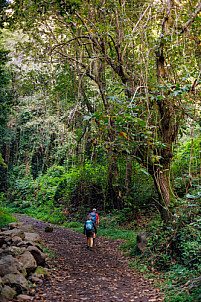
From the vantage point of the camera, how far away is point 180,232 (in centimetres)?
477

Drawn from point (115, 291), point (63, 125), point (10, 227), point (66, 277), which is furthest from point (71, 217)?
point (115, 291)

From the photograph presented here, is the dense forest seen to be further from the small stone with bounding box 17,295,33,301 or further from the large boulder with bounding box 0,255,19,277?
the large boulder with bounding box 0,255,19,277

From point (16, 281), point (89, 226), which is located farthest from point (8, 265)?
point (89, 226)

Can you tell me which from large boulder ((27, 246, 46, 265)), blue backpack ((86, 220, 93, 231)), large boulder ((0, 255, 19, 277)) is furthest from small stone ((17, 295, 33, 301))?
blue backpack ((86, 220, 93, 231))

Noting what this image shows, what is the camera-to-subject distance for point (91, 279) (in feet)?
14.5

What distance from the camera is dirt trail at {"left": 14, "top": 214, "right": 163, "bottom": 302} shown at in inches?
146

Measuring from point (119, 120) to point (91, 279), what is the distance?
2.88 m

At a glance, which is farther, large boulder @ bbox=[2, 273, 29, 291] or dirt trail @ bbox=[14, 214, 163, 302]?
dirt trail @ bbox=[14, 214, 163, 302]

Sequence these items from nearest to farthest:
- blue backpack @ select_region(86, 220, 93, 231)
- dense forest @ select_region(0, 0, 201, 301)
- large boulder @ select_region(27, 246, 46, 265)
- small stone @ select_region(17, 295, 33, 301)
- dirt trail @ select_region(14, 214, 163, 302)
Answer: small stone @ select_region(17, 295, 33, 301)
dirt trail @ select_region(14, 214, 163, 302)
dense forest @ select_region(0, 0, 201, 301)
large boulder @ select_region(27, 246, 46, 265)
blue backpack @ select_region(86, 220, 93, 231)

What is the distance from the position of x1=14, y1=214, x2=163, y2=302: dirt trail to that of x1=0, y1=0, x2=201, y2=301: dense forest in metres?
0.40

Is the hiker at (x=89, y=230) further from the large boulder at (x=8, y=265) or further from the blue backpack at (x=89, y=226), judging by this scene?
the large boulder at (x=8, y=265)

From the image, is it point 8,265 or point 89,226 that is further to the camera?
point 89,226

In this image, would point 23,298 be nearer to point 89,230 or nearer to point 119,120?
point 119,120

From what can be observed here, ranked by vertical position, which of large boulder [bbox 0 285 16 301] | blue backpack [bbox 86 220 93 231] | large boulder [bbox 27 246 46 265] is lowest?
blue backpack [bbox 86 220 93 231]
